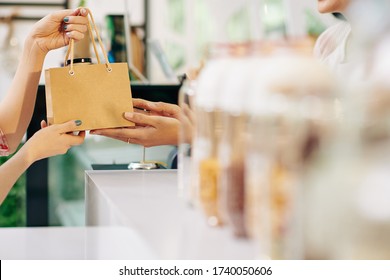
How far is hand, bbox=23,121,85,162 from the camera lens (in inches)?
71.1

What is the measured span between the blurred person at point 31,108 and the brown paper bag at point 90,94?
0.12 feet

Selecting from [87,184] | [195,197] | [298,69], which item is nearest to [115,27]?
[87,184]

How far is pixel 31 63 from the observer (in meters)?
2.07

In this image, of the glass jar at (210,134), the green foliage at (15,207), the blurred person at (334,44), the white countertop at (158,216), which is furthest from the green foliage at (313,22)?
the glass jar at (210,134)

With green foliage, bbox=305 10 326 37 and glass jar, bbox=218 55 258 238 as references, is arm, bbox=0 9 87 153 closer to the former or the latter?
glass jar, bbox=218 55 258 238

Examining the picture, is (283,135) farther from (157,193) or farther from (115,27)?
(115,27)

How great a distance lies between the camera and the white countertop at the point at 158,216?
767 millimetres

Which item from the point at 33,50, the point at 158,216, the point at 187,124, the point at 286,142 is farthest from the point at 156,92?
the point at 286,142

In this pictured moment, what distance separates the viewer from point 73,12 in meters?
1.94

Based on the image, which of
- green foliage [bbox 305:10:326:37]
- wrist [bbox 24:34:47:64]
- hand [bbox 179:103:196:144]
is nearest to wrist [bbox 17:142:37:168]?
wrist [bbox 24:34:47:64]

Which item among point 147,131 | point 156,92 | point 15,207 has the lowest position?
point 15,207

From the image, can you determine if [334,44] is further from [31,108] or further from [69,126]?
[31,108]

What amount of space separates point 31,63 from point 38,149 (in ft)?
1.19

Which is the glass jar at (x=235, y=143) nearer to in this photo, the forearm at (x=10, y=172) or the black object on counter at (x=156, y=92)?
the forearm at (x=10, y=172)
